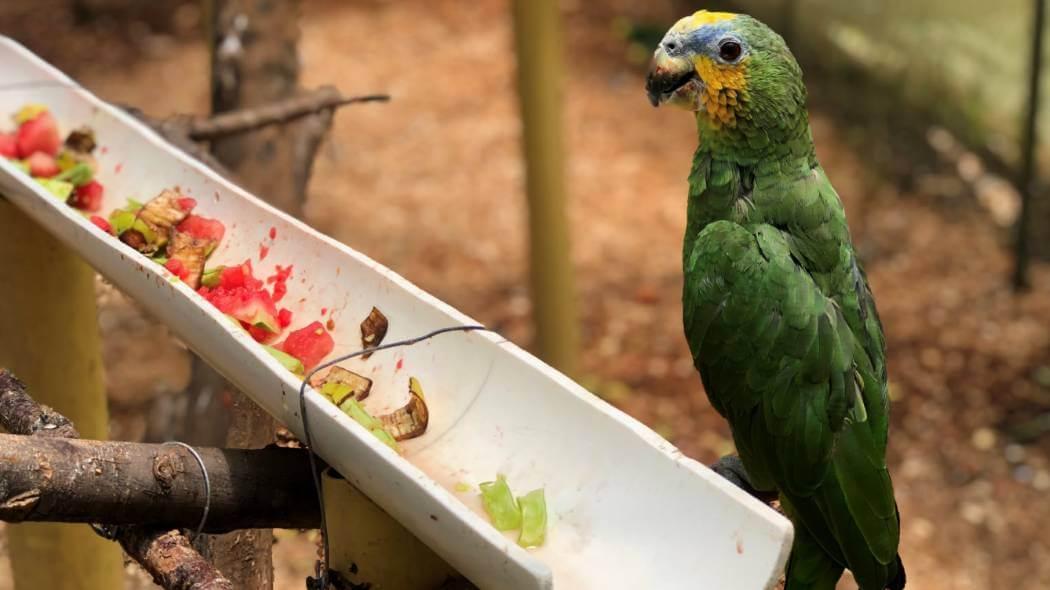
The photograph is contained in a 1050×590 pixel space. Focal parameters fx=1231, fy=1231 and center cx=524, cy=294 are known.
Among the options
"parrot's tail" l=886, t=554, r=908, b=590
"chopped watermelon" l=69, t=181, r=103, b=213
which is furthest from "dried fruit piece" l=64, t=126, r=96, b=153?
"parrot's tail" l=886, t=554, r=908, b=590

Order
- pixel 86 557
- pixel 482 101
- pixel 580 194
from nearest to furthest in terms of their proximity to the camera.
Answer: pixel 86 557
pixel 580 194
pixel 482 101

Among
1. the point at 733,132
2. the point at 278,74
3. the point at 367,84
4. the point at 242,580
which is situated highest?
the point at 733,132

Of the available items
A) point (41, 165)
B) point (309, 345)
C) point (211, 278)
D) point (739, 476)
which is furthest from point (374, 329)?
point (41, 165)

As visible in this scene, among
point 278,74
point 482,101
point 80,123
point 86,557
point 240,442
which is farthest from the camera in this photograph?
point 482,101

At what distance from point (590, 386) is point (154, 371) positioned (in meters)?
1.82

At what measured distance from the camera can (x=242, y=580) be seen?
2189 mm

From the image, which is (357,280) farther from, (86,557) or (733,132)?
(86,557)

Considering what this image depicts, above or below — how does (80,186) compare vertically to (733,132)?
below

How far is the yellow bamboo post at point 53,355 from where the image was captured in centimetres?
272

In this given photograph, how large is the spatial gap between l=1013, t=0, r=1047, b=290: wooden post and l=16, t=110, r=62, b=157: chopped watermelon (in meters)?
3.65

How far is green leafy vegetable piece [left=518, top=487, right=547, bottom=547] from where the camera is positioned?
1.80 meters

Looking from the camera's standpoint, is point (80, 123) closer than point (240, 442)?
No

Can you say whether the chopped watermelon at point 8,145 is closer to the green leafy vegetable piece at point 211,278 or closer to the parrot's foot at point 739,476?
the green leafy vegetable piece at point 211,278

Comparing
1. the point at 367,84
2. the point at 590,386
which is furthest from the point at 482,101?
the point at 590,386
